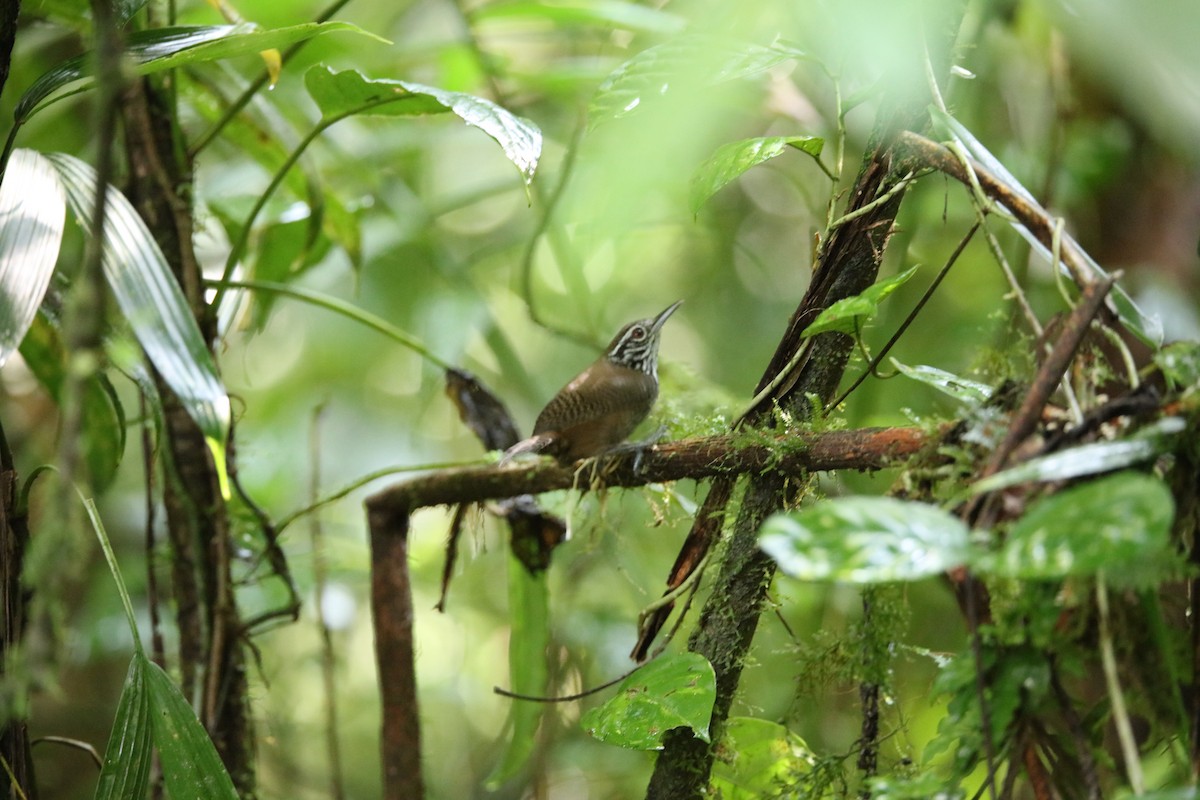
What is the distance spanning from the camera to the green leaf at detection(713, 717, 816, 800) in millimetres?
1246

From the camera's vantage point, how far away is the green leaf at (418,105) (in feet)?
3.93

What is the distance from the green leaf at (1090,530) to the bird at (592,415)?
764mm

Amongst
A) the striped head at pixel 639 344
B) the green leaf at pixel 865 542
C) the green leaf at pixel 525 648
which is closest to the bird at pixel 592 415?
the striped head at pixel 639 344

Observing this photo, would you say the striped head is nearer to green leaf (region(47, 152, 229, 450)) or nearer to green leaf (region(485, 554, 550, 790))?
green leaf (region(485, 554, 550, 790))

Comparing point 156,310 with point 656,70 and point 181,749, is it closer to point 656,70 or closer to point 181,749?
point 181,749

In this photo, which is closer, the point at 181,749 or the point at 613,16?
the point at 181,749

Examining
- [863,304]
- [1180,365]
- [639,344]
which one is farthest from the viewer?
[639,344]

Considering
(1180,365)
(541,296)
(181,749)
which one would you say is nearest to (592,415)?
(181,749)

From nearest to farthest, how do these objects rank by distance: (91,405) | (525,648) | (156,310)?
1. (156,310)
2. (91,405)
3. (525,648)

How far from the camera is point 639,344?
194cm

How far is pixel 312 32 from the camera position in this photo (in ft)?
3.96

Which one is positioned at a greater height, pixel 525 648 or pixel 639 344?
pixel 639 344

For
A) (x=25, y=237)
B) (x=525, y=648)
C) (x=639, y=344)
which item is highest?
(x=25, y=237)

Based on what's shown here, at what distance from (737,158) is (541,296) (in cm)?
287
